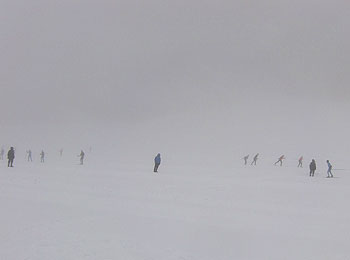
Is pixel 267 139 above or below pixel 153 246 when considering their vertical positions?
above

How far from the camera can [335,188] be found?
1892 cm

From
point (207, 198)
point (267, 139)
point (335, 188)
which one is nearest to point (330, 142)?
point (267, 139)

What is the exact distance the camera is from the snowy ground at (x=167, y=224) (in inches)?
322

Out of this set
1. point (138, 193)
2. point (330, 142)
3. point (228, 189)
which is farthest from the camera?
point (330, 142)

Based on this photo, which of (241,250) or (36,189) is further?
(36,189)

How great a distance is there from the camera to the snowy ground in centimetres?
817

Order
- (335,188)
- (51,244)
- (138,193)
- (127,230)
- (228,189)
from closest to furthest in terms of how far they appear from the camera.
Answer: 1. (51,244)
2. (127,230)
3. (138,193)
4. (228,189)
5. (335,188)

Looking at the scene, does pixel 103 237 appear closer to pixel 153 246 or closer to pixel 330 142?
pixel 153 246

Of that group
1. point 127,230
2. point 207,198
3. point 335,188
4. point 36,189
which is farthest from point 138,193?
point 335,188

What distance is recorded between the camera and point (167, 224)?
33.6 ft

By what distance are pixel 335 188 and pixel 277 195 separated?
16.1 feet

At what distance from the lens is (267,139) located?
95.1 metres

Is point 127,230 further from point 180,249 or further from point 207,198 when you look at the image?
point 207,198

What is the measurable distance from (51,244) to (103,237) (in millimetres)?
1273
